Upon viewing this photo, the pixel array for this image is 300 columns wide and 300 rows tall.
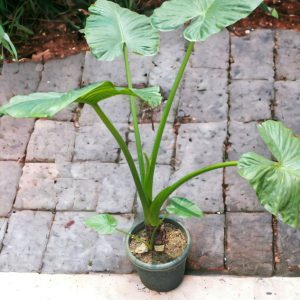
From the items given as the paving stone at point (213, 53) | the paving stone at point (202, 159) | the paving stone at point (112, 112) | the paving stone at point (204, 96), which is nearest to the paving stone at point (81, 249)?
the paving stone at point (202, 159)

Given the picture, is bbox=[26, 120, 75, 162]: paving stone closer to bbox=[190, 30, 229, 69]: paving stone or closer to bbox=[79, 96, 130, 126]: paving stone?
bbox=[79, 96, 130, 126]: paving stone

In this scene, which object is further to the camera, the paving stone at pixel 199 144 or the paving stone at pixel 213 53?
the paving stone at pixel 213 53

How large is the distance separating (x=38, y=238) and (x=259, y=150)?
117 cm

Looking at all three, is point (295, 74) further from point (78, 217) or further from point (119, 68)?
point (78, 217)

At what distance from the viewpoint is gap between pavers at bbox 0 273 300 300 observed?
2580 millimetres

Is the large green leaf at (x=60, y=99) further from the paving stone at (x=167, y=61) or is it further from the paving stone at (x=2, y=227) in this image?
the paving stone at (x=167, y=61)

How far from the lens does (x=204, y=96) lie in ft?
10.9

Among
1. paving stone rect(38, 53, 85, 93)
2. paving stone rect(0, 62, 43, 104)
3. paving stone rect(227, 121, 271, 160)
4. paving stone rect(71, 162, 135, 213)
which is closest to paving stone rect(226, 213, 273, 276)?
paving stone rect(227, 121, 271, 160)

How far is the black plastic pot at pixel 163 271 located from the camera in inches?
95.4

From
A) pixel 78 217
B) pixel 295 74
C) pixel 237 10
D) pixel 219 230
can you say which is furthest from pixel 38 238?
pixel 295 74

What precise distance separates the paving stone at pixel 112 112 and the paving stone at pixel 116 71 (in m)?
0.15

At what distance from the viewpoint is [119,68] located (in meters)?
3.55

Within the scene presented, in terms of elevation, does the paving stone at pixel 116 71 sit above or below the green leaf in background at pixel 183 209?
below

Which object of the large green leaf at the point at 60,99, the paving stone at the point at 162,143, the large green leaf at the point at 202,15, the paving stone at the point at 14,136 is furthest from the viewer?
the paving stone at the point at 14,136
